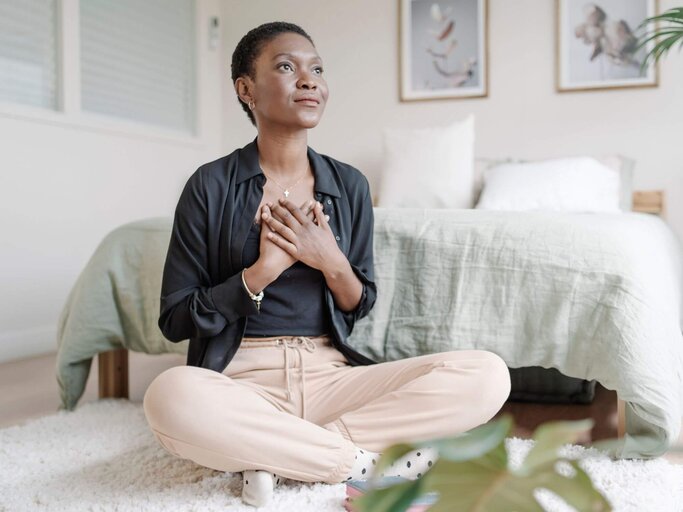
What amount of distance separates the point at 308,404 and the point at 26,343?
2.16m

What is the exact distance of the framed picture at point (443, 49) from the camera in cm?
391

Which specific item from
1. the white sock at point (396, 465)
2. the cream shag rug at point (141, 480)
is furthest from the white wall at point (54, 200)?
the white sock at point (396, 465)

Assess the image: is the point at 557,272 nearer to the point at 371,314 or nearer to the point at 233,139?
the point at 371,314

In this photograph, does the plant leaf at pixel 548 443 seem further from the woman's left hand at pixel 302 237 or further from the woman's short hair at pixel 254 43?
the woman's short hair at pixel 254 43

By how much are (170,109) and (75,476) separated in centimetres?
298

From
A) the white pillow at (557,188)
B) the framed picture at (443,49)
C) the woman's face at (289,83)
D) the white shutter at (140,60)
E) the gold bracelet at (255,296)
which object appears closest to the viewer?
the gold bracelet at (255,296)

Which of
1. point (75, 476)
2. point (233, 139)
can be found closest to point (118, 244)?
point (75, 476)

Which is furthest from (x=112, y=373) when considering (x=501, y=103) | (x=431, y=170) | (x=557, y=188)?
(x=501, y=103)

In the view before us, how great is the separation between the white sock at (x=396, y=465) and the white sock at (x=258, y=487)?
148mm

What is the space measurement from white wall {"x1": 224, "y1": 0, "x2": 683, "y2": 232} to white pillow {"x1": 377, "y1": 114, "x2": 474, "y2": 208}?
414mm

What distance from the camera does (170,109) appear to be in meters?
4.18

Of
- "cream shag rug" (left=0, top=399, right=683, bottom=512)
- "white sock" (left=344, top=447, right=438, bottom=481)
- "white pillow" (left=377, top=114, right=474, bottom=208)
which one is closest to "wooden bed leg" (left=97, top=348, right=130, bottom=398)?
"cream shag rug" (left=0, top=399, right=683, bottom=512)

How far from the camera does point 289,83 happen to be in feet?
4.92

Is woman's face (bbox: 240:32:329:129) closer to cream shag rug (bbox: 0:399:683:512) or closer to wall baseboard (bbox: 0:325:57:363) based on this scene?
cream shag rug (bbox: 0:399:683:512)
